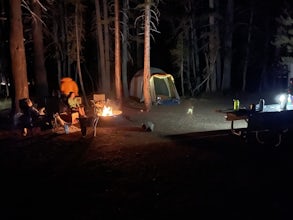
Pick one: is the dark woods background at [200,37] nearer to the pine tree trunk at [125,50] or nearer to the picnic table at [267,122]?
the pine tree trunk at [125,50]

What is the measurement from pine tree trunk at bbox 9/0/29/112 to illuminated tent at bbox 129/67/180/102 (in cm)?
792

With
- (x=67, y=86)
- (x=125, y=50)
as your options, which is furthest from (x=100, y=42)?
(x=67, y=86)

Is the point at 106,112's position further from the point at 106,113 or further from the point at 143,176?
the point at 143,176

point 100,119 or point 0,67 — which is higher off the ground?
point 0,67

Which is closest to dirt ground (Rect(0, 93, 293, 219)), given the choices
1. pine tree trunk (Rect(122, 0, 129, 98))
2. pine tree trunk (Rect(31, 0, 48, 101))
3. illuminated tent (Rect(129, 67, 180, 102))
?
pine tree trunk (Rect(31, 0, 48, 101))

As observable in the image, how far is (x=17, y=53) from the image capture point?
467 inches

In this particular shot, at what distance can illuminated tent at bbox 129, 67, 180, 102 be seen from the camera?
1861 centimetres

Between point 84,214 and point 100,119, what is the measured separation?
7402 millimetres

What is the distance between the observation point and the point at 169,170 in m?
7.00

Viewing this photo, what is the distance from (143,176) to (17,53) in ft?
25.3

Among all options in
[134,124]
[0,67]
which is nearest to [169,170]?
[134,124]

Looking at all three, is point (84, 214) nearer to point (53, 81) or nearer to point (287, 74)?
point (287, 74)

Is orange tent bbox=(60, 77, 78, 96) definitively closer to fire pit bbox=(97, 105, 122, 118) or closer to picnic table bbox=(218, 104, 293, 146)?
fire pit bbox=(97, 105, 122, 118)

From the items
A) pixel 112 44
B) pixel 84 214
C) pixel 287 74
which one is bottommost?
pixel 84 214
